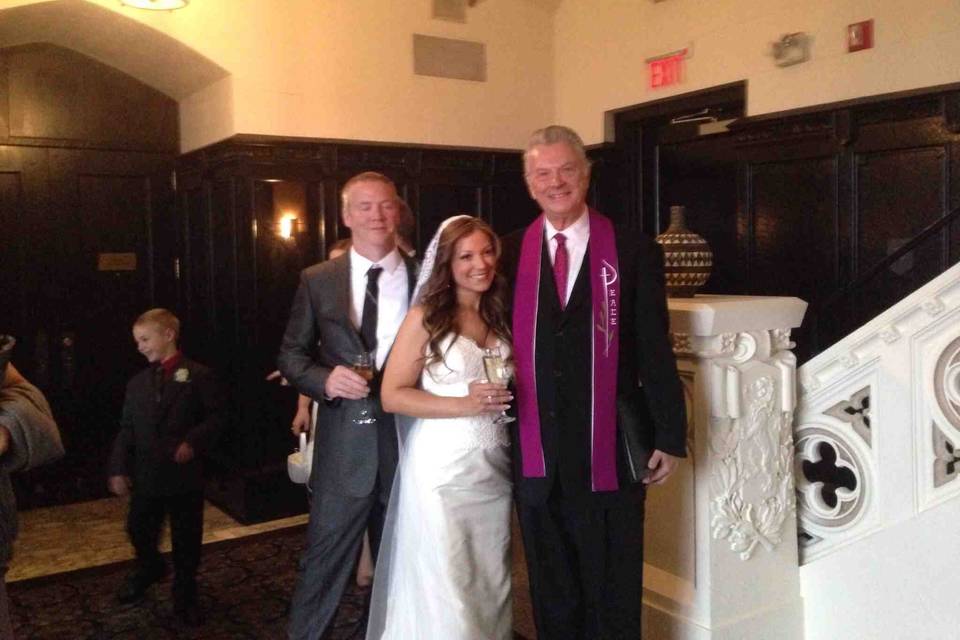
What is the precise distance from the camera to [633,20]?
5441mm

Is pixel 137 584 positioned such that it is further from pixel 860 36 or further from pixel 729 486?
pixel 860 36

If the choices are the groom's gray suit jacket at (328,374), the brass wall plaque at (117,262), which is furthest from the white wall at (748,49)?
the brass wall plaque at (117,262)

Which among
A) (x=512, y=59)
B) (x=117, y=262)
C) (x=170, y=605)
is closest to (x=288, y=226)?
(x=117, y=262)

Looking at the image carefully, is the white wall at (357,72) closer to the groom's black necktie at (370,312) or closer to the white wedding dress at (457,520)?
the groom's black necktie at (370,312)

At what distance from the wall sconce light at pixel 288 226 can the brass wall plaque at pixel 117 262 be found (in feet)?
3.63

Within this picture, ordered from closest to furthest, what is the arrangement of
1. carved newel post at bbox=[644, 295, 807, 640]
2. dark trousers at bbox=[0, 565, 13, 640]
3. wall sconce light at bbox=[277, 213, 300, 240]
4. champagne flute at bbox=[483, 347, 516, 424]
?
dark trousers at bbox=[0, 565, 13, 640] < champagne flute at bbox=[483, 347, 516, 424] < carved newel post at bbox=[644, 295, 807, 640] < wall sconce light at bbox=[277, 213, 300, 240]

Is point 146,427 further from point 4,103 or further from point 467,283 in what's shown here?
point 4,103

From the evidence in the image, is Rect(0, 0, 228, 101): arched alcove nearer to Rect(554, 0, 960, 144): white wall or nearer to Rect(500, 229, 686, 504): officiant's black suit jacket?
Rect(554, 0, 960, 144): white wall

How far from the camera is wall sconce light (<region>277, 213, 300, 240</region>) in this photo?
16.7ft

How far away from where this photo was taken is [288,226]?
5117 mm

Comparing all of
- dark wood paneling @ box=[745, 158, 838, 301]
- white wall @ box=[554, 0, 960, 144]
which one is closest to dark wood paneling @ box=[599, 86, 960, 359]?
dark wood paneling @ box=[745, 158, 838, 301]

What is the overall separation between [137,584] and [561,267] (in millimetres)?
2397

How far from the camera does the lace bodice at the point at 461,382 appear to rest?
2436 mm

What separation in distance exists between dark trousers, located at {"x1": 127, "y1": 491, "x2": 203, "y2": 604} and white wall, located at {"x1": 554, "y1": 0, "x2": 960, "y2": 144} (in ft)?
11.6
